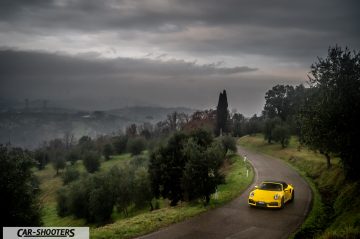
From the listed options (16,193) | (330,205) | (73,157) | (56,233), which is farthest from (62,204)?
(73,157)

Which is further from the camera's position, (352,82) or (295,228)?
(352,82)

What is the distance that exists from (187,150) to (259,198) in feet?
20.8

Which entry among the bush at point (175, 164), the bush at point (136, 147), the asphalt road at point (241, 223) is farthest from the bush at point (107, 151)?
the asphalt road at point (241, 223)

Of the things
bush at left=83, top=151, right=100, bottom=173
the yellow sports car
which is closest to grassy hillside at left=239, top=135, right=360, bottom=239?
the yellow sports car

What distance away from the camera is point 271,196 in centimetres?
2206

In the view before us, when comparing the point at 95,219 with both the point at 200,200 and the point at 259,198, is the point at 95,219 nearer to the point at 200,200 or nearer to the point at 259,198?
the point at 200,200

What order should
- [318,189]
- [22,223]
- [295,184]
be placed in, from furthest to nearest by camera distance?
[295,184]
[318,189]
[22,223]

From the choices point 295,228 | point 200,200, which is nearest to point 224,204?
point 200,200

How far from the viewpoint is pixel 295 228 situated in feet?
59.0

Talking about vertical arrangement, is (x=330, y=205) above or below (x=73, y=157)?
above

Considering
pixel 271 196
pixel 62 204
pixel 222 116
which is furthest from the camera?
pixel 222 116

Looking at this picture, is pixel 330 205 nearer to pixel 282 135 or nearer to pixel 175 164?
pixel 175 164

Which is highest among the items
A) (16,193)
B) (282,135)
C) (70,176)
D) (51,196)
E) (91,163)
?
(282,135)

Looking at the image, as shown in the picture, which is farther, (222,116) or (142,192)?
(222,116)
